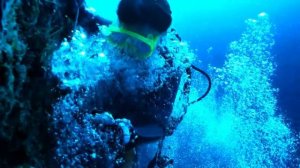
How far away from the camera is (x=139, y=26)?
6.45 ft

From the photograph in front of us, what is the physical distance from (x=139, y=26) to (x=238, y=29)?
22.5 meters

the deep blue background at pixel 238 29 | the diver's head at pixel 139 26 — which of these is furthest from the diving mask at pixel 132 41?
the deep blue background at pixel 238 29

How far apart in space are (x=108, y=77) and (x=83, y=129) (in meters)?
0.36

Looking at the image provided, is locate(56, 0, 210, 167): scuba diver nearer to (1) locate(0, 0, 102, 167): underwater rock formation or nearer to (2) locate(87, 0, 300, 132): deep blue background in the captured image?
(1) locate(0, 0, 102, 167): underwater rock formation

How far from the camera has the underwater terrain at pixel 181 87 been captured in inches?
58.7

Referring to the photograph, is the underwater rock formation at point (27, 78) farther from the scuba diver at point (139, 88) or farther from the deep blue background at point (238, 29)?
the deep blue background at point (238, 29)

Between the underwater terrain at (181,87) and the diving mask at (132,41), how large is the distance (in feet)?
0.33

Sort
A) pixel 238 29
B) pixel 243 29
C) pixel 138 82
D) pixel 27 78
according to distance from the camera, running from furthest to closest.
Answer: pixel 238 29, pixel 243 29, pixel 138 82, pixel 27 78

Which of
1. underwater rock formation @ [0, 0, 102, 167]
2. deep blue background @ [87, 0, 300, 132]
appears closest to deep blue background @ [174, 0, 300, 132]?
deep blue background @ [87, 0, 300, 132]

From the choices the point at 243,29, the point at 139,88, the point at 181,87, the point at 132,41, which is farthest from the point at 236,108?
the point at 243,29

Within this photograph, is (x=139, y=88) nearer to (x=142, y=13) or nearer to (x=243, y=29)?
(x=142, y=13)

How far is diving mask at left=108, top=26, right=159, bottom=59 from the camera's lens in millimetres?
1979

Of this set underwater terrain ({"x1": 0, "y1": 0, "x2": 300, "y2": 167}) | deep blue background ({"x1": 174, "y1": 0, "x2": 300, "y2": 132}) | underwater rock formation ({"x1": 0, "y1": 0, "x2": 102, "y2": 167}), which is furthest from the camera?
deep blue background ({"x1": 174, "y1": 0, "x2": 300, "y2": 132})

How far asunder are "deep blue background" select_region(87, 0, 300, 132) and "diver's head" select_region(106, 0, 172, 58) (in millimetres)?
10522
